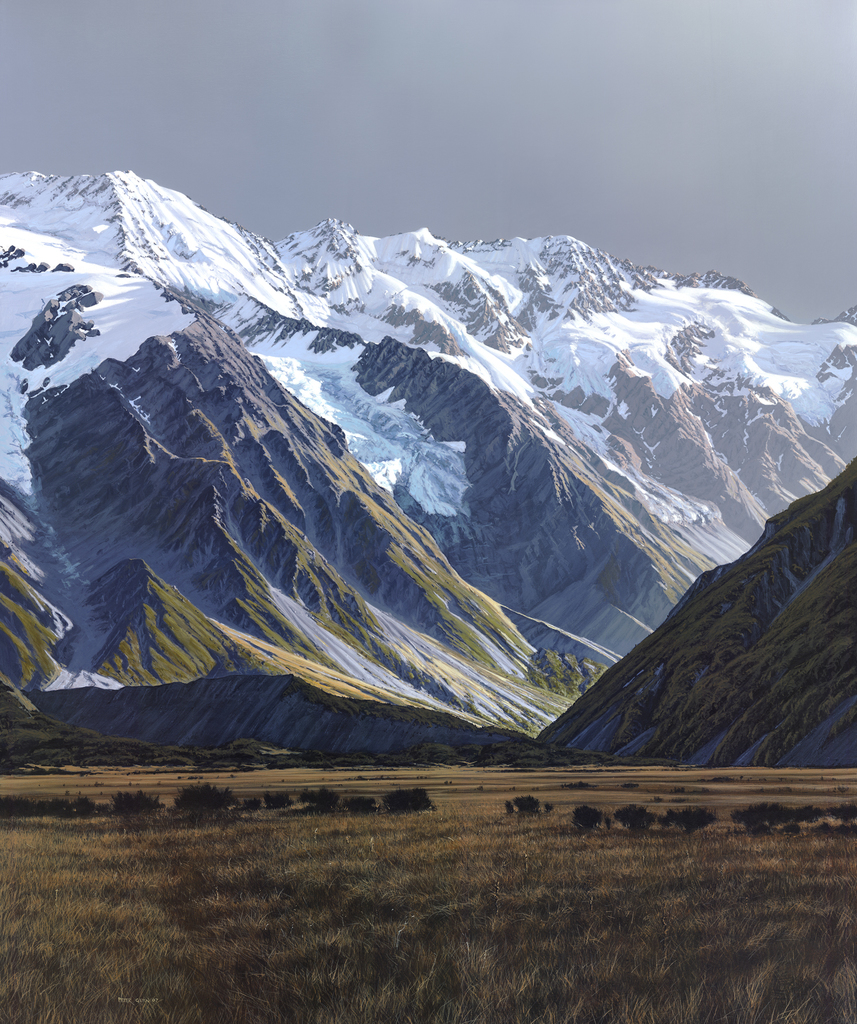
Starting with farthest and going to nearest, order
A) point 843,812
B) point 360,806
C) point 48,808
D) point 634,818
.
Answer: point 48,808, point 360,806, point 843,812, point 634,818

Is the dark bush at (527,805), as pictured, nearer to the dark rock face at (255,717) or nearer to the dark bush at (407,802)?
the dark bush at (407,802)

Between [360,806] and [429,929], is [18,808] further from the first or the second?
[429,929]

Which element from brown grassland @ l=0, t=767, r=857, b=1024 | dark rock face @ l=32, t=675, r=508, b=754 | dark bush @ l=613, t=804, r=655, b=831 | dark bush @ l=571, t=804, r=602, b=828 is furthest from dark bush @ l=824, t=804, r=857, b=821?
dark rock face @ l=32, t=675, r=508, b=754

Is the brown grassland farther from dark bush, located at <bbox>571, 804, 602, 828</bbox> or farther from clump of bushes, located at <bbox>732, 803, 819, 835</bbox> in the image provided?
clump of bushes, located at <bbox>732, 803, 819, 835</bbox>

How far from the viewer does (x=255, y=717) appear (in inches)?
5773

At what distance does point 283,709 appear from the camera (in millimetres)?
143250

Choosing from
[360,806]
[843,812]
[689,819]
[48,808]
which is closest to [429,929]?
[689,819]

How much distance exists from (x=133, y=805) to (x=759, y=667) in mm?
76933

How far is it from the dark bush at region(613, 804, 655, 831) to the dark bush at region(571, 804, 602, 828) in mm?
995

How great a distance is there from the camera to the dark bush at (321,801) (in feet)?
98.0

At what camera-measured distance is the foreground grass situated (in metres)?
8.14

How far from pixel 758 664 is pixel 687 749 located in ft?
42.7

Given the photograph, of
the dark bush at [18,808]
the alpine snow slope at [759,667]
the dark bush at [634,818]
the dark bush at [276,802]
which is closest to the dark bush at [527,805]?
the dark bush at [634,818]

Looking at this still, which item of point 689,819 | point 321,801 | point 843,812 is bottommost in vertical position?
point 321,801
